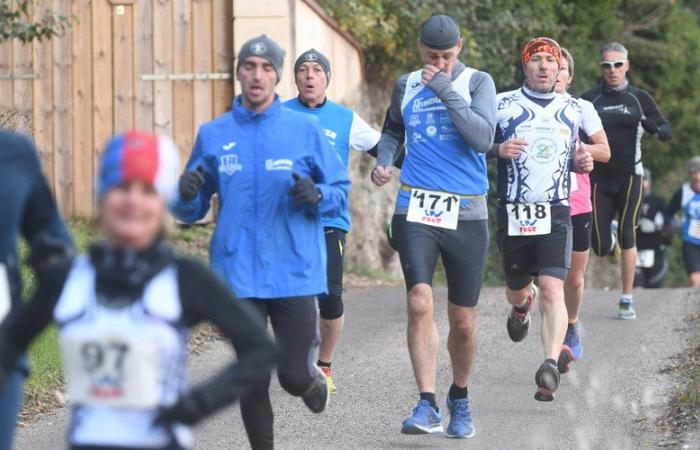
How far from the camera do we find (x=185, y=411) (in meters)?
3.92

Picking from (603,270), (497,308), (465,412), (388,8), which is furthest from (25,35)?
(603,270)

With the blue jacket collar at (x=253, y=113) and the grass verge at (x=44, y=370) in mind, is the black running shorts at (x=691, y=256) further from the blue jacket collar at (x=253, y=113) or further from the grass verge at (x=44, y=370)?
the blue jacket collar at (x=253, y=113)

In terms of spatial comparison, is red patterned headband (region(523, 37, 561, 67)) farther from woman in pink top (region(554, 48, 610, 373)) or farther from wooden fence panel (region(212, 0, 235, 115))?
wooden fence panel (region(212, 0, 235, 115))

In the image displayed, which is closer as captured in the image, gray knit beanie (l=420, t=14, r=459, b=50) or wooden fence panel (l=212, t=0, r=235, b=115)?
gray knit beanie (l=420, t=14, r=459, b=50)

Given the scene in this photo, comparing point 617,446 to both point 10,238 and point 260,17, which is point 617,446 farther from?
point 260,17

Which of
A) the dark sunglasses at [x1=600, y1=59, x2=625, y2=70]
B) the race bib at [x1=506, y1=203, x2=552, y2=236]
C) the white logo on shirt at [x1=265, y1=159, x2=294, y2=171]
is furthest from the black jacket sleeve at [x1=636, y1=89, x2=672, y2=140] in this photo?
the white logo on shirt at [x1=265, y1=159, x2=294, y2=171]

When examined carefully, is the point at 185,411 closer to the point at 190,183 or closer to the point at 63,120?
the point at 190,183

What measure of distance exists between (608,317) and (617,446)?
5.95 meters

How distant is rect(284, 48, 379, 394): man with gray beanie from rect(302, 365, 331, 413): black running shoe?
230 centimetres

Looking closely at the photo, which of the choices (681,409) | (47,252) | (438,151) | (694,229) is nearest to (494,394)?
(681,409)

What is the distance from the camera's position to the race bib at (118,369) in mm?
4012

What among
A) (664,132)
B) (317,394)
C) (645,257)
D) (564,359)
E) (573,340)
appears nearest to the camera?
(317,394)

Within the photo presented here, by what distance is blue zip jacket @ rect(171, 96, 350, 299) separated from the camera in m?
6.48

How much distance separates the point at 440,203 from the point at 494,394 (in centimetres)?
215
